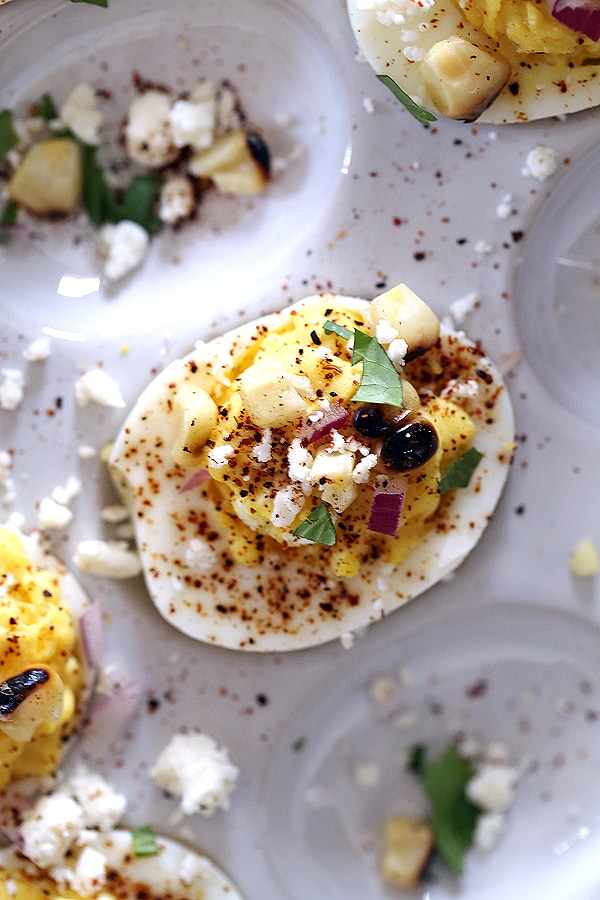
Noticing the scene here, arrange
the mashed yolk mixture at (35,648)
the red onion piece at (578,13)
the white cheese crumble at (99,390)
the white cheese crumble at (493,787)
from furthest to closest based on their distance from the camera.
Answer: the white cheese crumble at (493,787) → the white cheese crumble at (99,390) → the mashed yolk mixture at (35,648) → the red onion piece at (578,13)

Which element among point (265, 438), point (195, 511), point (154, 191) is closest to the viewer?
point (265, 438)

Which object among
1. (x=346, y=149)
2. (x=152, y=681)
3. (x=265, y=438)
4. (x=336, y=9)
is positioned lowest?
(x=152, y=681)

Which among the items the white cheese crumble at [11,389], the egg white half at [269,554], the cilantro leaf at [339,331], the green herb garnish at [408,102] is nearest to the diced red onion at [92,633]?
the egg white half at [269,554]

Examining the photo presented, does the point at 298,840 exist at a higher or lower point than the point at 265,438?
lower

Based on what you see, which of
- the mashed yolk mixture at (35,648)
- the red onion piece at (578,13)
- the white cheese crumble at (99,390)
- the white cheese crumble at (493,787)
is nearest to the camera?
the red onion piece at (578,13)

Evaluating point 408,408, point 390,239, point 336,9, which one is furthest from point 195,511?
point 336,9

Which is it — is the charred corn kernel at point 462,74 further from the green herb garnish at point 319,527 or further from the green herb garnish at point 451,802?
the green herb garnish at point 451,802

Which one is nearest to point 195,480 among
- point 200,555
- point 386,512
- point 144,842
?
point 200,555

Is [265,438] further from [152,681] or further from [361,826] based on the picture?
[361,826]

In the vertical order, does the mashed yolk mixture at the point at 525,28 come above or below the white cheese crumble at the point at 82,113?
above
